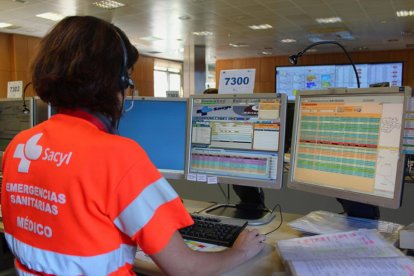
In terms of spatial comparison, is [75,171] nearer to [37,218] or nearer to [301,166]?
[37,218]

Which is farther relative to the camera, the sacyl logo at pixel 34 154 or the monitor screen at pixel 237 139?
the monitor screen at pixel 237 139

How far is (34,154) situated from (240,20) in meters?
7.71

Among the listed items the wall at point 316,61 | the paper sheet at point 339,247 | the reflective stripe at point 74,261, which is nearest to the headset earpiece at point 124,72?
the reflective stripe at point 74,261

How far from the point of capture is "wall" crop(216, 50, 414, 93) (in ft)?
39.5

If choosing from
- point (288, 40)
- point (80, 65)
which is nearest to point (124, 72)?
point (80, 65)

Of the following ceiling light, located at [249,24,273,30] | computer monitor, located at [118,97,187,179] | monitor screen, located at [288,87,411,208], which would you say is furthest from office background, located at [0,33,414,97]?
monitor screen, located at [288,87,411,208]

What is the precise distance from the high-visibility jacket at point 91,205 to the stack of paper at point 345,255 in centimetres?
34

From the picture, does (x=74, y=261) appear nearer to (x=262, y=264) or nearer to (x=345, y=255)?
(x=262, y=264)

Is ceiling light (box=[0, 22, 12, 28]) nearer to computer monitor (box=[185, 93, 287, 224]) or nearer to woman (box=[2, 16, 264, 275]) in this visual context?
computer monitor (box=[185, 93, 287, 224])

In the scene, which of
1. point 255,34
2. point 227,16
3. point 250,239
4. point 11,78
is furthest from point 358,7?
point 11,78

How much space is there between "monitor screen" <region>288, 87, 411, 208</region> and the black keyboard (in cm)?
29

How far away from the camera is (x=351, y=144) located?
1.22 m

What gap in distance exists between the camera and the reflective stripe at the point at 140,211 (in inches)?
29.5

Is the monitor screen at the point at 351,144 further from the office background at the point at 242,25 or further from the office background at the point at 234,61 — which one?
the office background at the point at 234,61
